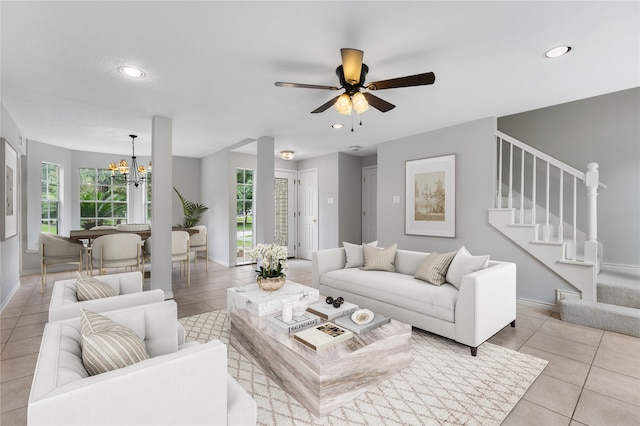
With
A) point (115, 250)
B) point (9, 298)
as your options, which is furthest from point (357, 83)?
point (9, 298)

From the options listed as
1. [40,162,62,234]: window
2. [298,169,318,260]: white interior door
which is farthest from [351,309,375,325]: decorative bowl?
[40,162,62,234]: window

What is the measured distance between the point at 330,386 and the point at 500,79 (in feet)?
10.2

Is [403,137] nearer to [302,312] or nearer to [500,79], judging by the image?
[500,79]

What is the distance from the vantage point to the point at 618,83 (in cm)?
302

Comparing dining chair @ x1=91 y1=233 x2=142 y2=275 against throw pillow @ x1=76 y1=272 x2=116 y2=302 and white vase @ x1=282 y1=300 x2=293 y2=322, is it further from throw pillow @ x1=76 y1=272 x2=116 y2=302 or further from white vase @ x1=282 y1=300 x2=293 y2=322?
white vase @ x1=282 y1=300 x2=293 y2=322

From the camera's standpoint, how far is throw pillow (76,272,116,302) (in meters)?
1.95

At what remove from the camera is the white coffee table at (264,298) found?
102 inches

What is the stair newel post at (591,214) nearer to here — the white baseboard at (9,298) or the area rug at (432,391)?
the area rug at (432,391)

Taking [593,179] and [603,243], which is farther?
[603,243]

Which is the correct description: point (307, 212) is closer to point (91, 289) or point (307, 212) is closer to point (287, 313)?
point (287, 313)

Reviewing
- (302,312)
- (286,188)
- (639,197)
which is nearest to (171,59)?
(302,312)

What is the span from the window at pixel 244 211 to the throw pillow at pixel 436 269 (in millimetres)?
4476

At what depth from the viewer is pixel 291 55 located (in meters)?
2.47

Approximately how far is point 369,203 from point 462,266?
4.25m
